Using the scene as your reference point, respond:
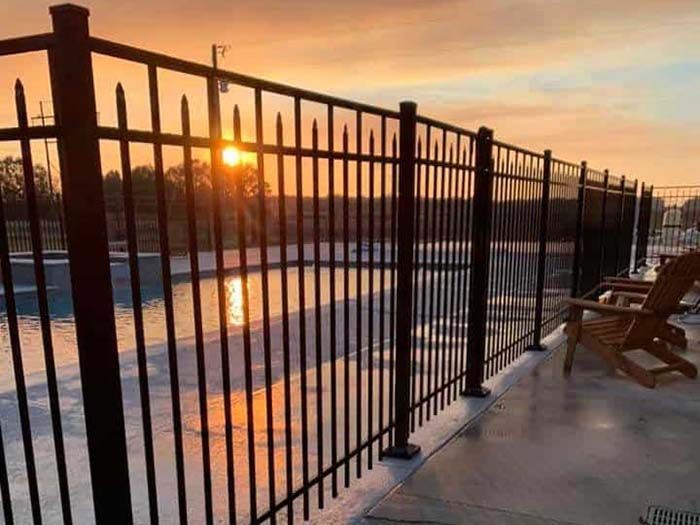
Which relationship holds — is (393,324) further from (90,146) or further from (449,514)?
(90,146)

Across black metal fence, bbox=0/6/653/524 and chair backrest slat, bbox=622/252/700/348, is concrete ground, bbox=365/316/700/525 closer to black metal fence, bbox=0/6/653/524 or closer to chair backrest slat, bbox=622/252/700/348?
black metal fence, bbox=0/6/653/524

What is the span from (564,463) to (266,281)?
6.79ft

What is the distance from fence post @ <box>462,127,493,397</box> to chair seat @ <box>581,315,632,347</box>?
119cm

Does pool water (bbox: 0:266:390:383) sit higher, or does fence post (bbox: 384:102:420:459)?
fence post (bbox: 384:102:420:459)

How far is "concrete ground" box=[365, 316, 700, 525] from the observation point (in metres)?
2.43

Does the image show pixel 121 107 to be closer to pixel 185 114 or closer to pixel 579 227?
pixel 185 114

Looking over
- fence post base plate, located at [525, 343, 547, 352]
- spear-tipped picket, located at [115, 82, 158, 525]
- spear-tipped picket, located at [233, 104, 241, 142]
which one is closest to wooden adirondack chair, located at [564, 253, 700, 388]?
fence post base plate, located at [525, 343, 547, 352]

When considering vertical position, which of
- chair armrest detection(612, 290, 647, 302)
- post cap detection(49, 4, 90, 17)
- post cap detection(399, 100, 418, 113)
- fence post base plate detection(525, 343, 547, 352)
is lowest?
fence post base plate detection(525, 343, 547, 352)

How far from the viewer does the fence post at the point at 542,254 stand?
487 centimetres

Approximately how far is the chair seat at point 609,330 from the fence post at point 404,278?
7.34ft

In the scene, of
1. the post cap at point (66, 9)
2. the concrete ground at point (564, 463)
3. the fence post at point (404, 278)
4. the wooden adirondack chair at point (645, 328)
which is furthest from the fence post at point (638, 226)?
the post cap at point (66, 9)

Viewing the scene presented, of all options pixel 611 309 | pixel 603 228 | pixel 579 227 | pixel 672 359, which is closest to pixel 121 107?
pixel 611 309

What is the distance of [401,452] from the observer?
2955mm

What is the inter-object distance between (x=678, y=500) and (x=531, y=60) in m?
6.56
